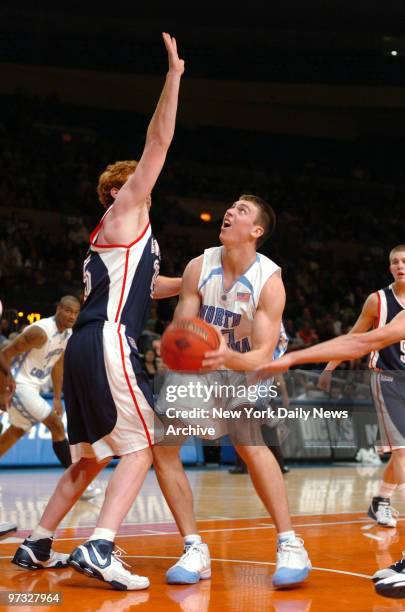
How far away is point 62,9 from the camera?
25.4 metres

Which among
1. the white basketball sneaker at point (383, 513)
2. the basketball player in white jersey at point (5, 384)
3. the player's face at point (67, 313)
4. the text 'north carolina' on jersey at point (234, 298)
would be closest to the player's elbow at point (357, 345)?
the text 'north carolina' on jersey at point (234, 298)

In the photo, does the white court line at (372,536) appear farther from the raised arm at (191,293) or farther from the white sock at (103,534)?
the white sock at (103,534)

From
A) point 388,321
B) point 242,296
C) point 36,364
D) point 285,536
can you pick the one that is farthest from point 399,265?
point 36,364

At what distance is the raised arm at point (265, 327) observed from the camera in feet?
16.0

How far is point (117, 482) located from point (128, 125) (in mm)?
25018

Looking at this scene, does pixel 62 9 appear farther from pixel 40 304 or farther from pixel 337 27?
pixel 40 304

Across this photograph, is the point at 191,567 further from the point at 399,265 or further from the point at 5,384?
the point at 399,265

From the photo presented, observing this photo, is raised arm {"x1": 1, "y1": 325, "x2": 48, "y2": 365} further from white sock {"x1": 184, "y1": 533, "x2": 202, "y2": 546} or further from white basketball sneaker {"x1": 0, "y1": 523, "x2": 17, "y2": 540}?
white sock {"x1": 184, "y1": 533, "x2": 202, "y2": 546}

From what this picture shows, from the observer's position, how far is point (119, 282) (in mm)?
5254

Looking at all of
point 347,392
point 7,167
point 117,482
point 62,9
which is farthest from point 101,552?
point 62,9

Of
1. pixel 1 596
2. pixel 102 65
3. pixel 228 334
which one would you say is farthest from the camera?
pixel 102 65

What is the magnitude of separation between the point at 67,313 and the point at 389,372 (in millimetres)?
3284

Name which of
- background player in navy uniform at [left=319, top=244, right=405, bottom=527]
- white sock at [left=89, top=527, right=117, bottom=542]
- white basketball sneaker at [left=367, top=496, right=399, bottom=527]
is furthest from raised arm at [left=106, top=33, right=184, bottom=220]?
white basketball sneaker at [left=367, top=496, right=399, bottom=527]

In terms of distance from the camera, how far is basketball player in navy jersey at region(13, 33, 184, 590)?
503 cm
